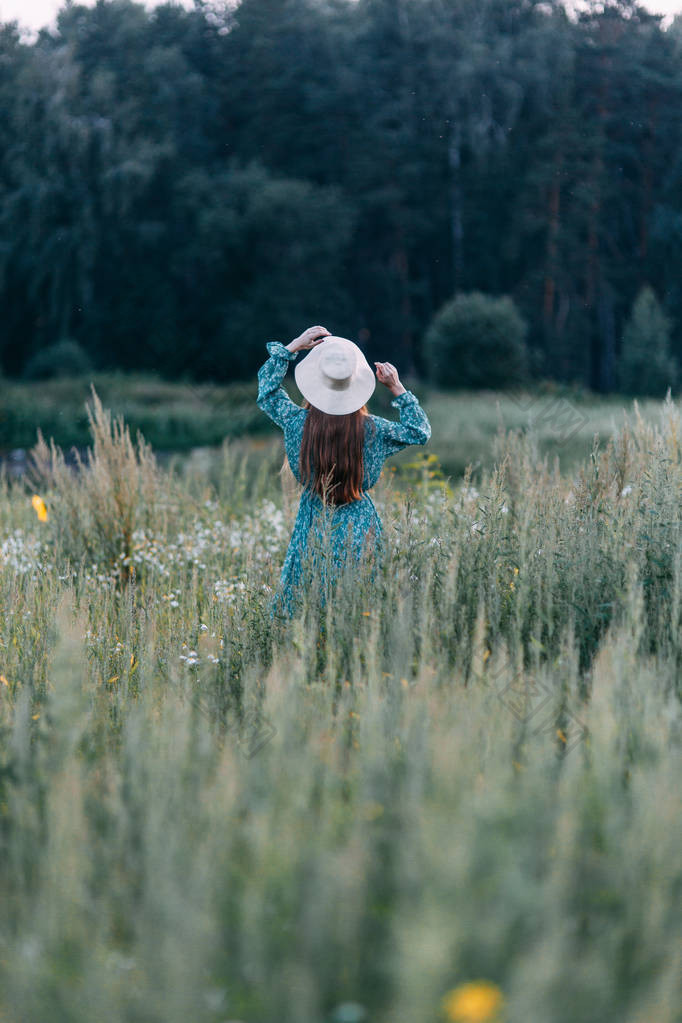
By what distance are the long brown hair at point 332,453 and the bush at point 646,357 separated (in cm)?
2697

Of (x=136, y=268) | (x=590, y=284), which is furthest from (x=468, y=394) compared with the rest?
(x=136, y=268)

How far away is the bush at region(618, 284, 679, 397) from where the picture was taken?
29438 millimetres

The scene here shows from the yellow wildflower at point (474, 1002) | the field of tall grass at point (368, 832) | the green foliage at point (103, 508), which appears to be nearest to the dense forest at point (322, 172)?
the green foliage at point (103, 508)

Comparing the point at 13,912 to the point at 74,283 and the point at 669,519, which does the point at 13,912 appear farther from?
the point at 74,283

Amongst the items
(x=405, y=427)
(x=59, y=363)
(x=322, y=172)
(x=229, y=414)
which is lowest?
(x=229, y=414)

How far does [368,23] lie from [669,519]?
3583 cm

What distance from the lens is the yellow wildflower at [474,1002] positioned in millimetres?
1300

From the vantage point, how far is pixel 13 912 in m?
1.93

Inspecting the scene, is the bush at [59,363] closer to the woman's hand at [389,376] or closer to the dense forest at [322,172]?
the dense forest at [322,172]

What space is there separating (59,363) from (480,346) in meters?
14.0

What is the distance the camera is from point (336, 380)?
13.5ft

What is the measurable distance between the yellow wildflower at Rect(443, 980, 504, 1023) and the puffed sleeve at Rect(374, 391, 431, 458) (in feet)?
9.97

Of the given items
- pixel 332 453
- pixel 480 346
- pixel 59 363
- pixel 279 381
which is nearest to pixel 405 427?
pixel 332 453

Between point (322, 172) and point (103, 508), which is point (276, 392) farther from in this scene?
point (322, 172)
